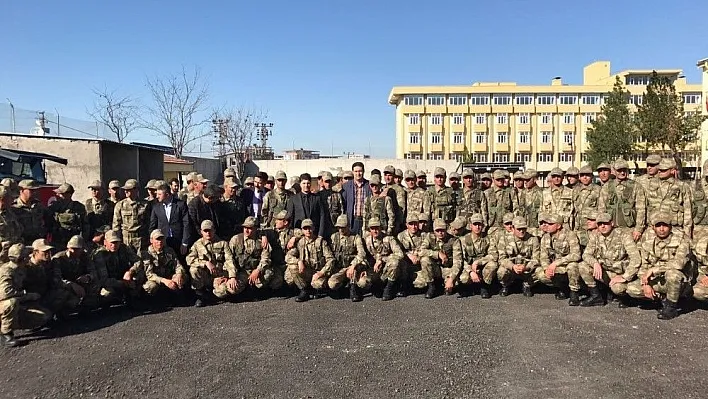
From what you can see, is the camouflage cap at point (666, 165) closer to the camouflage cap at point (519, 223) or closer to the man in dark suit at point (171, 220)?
the camouflage cap at point (519, 223)

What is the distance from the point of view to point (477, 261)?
7.78 m

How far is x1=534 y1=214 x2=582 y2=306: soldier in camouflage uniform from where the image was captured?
23.7ft

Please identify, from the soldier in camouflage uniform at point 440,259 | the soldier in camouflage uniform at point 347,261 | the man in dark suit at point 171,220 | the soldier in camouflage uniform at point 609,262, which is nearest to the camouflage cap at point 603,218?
the soldier in camouflage uniform at point 609,262

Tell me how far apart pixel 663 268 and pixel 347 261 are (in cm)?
418

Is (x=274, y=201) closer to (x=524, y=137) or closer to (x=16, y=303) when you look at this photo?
(x=16, y=303)

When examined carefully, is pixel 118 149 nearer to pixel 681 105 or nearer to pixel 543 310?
pixel 543 310

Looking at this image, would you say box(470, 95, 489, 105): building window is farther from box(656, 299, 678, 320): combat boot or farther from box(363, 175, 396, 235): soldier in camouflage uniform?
box(656, 299, 678, 320): combat boot

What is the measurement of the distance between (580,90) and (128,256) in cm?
7046

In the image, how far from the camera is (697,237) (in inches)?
289

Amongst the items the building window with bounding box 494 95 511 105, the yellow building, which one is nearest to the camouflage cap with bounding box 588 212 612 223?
the yellow building

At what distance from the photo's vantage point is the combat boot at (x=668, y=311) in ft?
21.0

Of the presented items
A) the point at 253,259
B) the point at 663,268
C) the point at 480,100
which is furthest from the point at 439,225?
the point at 480,100

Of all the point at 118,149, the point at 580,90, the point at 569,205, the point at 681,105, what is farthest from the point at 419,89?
the point at 569,205

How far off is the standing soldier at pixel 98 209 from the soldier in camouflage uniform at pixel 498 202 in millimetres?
6120
